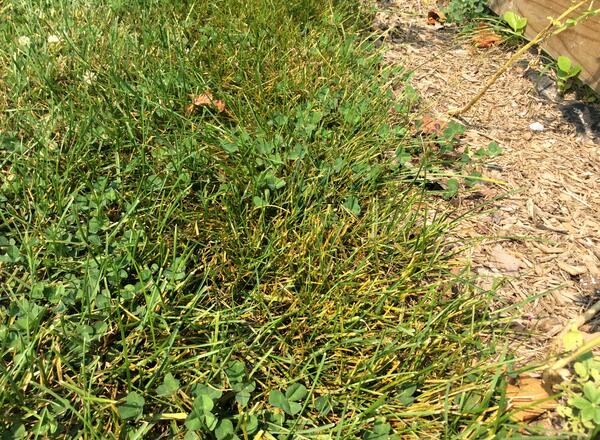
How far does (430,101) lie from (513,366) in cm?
174

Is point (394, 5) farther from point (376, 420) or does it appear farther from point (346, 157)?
point (376, 420)

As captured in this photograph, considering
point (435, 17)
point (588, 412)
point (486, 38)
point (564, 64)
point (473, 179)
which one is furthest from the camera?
point (435, 17)

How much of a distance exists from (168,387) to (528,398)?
1117 millimetres

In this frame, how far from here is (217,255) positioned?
75.1 inches

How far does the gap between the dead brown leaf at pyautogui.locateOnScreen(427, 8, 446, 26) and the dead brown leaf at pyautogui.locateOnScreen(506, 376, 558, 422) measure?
2.92m

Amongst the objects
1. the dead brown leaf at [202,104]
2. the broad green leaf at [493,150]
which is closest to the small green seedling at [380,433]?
the broad green leaf at [493,150]

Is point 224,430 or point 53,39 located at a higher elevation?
point 53,39

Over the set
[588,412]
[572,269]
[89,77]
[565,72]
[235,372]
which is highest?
[89,77]

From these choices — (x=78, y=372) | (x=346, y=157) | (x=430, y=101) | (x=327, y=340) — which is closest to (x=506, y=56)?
(x=430, y=101)

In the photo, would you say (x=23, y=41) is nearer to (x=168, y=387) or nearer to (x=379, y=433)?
(x=168, y=387)

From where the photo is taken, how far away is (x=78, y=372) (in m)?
1.58

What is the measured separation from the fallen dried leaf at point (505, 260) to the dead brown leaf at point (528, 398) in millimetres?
522

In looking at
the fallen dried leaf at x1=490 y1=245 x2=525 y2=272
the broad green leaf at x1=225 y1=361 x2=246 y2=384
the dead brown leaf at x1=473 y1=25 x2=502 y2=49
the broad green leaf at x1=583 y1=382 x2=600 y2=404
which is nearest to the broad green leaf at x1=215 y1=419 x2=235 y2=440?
the broad green leaf at x1=225 y1=361 x2=246 y2=384

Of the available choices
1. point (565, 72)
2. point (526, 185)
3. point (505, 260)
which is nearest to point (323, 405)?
point (505, 260)
